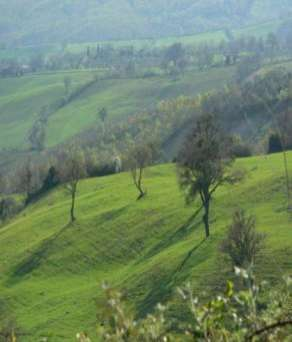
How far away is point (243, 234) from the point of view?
53969 millimetres

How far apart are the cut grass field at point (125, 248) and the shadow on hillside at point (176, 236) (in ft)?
0.51

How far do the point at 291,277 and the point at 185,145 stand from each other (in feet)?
200

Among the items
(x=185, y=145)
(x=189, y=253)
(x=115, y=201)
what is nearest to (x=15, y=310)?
(x=189, y=253)

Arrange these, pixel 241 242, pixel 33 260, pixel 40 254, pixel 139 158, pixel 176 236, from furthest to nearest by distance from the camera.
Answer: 1. pixel 139 158
2. pixel 40 254
3. pixel 33 260
4. pixel 176 236
5. pixel 241 242

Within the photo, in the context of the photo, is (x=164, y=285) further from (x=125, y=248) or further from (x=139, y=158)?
(x=139, y=158)

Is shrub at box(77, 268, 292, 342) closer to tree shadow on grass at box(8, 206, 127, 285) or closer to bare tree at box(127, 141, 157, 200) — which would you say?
tree shadow on grass at box(8, 206, 127, 285)

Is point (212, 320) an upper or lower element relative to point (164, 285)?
upper

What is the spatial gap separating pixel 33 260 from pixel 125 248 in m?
10.6

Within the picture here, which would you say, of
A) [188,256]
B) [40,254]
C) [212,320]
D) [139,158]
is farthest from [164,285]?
[212,320]

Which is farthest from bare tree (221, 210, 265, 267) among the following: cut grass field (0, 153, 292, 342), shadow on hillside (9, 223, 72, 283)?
shadow on hillside (9, 223, 72, 283)

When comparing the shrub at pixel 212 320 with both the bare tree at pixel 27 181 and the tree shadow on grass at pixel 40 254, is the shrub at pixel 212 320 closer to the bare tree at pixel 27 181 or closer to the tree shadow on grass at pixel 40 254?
the tree shadow on grass at pixel 40 254

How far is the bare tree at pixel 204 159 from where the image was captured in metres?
68.0

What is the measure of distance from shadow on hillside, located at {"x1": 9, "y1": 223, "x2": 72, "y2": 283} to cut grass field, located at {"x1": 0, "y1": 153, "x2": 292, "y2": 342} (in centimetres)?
13

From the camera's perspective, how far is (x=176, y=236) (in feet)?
242
